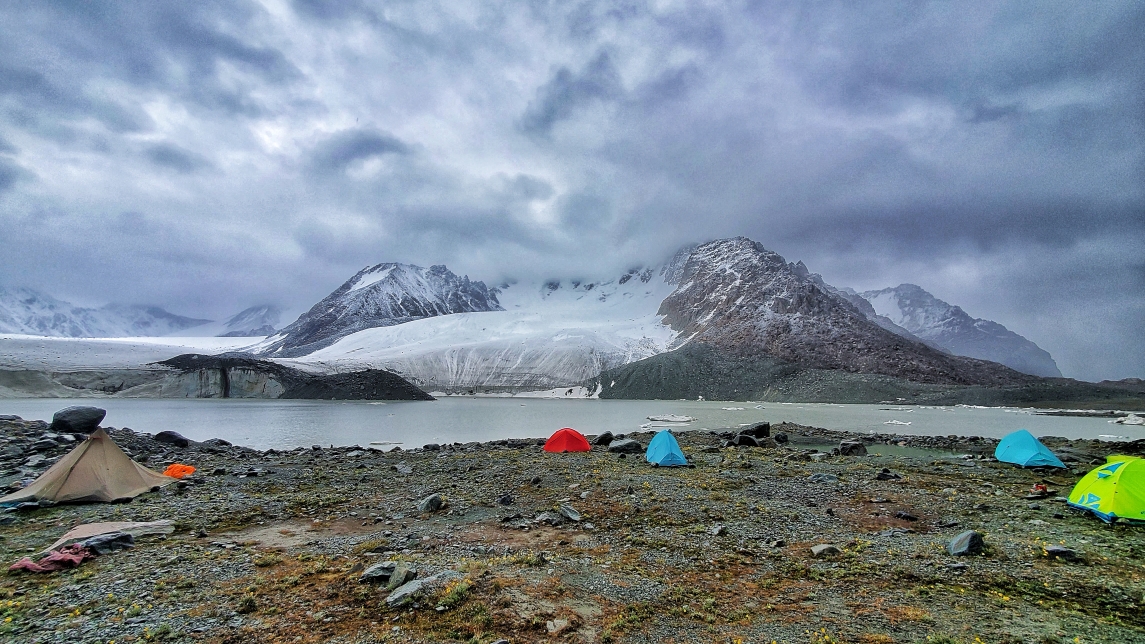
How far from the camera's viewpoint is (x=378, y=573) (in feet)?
26.3

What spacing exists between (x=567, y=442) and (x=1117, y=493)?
2137cm

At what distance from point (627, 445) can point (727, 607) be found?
64.5 feet

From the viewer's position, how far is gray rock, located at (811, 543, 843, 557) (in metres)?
9.72

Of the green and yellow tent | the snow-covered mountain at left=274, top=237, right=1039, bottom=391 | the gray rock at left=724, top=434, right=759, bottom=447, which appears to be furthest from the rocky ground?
the snow-covered mountain at left=274, top=237, right=1039, bottom=391

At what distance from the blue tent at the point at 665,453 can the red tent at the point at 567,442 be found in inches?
240

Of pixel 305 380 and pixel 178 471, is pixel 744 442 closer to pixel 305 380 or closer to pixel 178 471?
pixel 178 471

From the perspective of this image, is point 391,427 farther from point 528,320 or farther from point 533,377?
point 528,320

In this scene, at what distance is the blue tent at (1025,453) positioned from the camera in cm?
2177

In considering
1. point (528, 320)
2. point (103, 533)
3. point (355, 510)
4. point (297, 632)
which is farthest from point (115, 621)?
point (528, 320)

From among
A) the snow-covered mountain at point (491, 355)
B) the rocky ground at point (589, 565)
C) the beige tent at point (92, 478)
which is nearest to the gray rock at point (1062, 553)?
the rocky ground at point (589, 565)

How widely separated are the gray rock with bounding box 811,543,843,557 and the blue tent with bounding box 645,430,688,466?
463 inches

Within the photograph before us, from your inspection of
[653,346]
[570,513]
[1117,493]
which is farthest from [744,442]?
[653,346]

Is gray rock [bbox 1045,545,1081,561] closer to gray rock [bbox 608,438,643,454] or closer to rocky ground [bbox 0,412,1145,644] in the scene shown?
rocky ground [bbox 0,412,1145,644]

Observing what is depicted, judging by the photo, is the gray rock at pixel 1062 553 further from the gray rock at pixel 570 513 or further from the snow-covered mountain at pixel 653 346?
the snow-covered mountain at pixel 653 346
